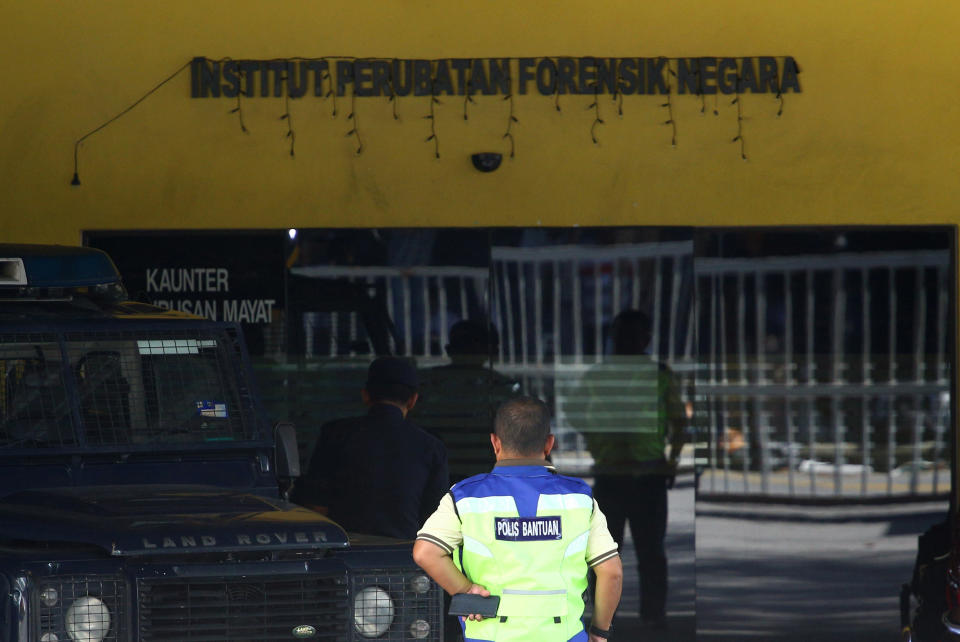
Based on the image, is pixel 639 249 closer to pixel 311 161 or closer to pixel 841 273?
pixel 841 273

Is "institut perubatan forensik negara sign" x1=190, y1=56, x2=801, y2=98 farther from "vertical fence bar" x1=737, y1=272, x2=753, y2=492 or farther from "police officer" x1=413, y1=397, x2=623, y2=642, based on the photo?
"police officer" x1=413, y1=397, x2=623, y2=642

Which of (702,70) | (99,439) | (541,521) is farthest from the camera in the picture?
(702,70)

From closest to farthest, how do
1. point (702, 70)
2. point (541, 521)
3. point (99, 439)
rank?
point (541, 521) < point (99, 439) < point (702, 70)

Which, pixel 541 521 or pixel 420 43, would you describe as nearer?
pixel 541 521

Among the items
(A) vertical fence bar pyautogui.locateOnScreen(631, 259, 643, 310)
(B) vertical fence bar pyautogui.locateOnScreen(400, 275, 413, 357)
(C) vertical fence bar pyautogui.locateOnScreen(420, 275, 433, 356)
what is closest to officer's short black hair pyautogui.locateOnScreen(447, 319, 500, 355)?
(C) vertical fence bar pyautogui.locateOnScreen(420, 275, 433, 356)

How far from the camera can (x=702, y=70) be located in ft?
31.2

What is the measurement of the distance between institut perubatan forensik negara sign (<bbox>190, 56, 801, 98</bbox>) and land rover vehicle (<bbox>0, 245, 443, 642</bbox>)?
2.89m

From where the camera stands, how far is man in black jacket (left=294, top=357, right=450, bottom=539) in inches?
281

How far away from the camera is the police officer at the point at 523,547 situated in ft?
15.9

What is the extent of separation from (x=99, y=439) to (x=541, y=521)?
223cm

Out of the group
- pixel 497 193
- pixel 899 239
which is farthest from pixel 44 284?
pixel 899 239

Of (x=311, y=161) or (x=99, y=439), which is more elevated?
(x=311, y=161)

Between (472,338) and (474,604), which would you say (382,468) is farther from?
(472,338)

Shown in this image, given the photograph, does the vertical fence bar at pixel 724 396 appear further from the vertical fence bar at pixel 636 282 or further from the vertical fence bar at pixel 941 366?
the vertical fence bar at pixel 941 366
